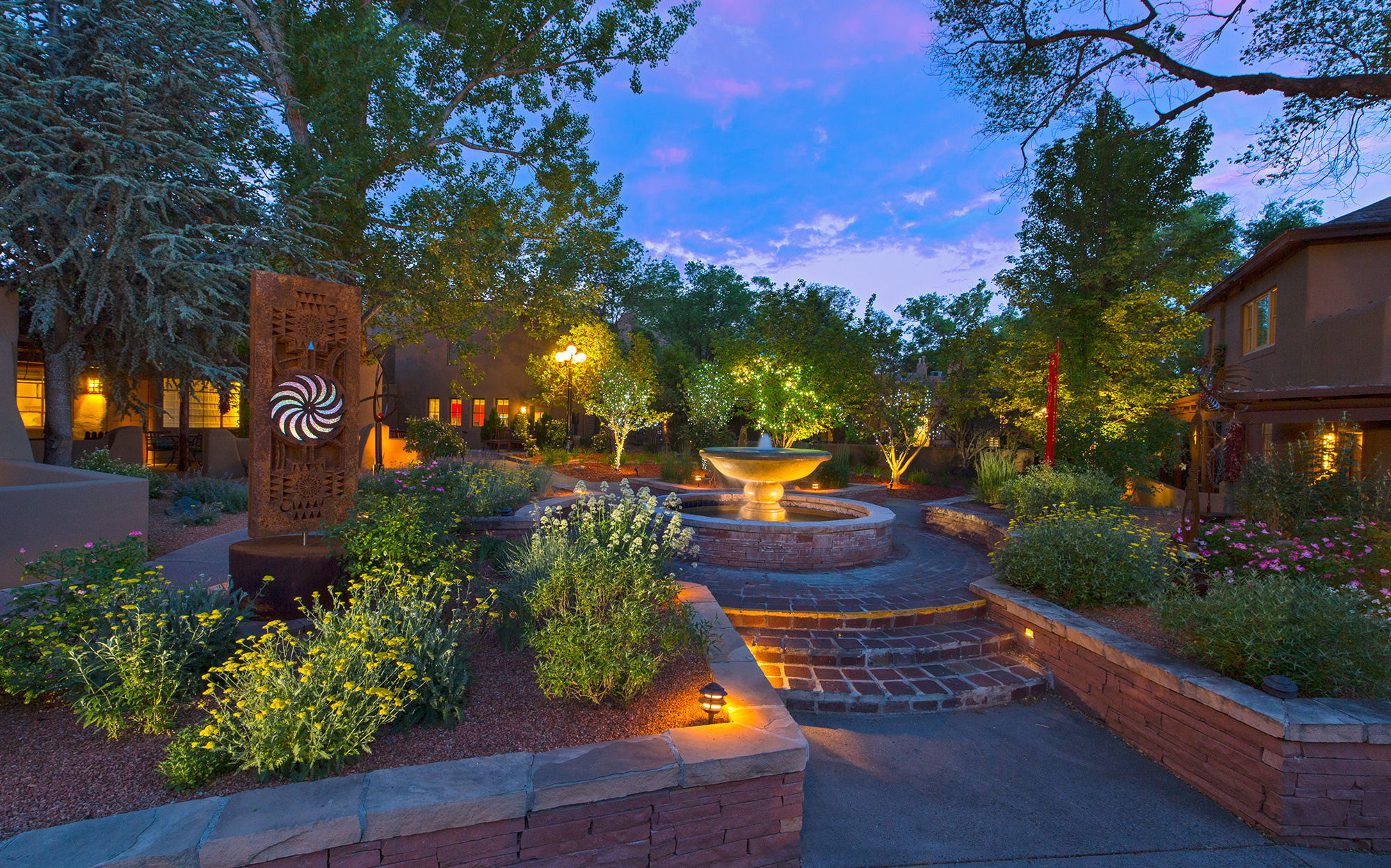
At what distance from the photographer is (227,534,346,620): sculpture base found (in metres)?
4.41

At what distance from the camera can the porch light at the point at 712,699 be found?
9.34ft

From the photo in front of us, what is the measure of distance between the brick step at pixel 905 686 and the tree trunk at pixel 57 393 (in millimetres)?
12236

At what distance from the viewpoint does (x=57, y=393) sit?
32.6 feet

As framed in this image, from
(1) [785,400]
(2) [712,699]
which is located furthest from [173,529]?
(1) [785,400]

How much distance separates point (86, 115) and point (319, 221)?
3.17 meters

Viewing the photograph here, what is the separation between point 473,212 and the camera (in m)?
11.8

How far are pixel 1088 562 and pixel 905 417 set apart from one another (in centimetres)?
1088

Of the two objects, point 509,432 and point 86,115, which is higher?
point 86,115

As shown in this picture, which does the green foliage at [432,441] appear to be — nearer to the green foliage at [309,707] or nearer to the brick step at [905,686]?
the brick step at [905,686]

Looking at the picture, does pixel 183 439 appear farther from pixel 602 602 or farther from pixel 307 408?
pixel 602 602

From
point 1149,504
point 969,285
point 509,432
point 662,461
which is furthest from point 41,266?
point 969,285

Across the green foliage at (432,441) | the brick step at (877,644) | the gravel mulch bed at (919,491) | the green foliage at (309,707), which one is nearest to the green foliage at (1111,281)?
the gravel mulch bed at (919,491)

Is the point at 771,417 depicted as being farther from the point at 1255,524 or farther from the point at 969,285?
the point at 1255,524

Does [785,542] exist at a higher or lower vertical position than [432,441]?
lower
